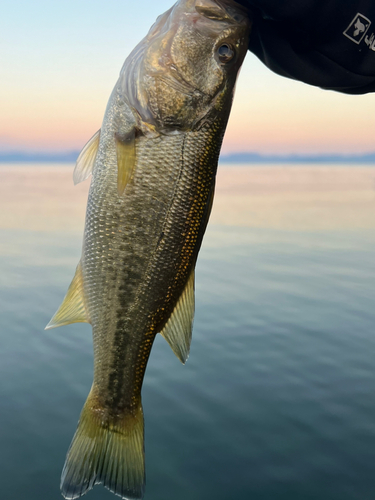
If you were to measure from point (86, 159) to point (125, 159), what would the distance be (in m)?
0.35

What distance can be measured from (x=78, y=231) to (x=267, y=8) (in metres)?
19.7

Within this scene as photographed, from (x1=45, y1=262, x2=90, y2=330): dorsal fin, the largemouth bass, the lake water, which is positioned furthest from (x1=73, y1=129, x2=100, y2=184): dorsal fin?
the lake water

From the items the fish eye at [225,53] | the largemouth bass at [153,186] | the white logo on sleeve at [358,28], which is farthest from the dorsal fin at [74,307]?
the white logo on sleeve at [358,28]

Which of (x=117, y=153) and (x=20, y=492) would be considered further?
(x=20, y=492)

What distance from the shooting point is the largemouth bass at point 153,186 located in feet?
7.13

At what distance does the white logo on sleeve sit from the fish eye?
58cm

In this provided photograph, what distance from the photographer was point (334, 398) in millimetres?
6852

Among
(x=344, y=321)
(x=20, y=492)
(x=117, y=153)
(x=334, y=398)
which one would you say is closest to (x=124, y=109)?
(x=117, y=153)

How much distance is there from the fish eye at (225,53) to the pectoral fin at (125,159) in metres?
0.60

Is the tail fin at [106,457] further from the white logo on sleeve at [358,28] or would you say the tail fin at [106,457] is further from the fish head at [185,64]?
the white logo on sleeve at [358,28]

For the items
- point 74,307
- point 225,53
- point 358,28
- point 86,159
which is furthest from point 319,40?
point 74,307

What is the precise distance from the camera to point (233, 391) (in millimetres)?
7078

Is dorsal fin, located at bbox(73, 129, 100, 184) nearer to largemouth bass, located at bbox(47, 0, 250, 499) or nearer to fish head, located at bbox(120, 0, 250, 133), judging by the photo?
largemouth bass, located at bbox(47, 0, 250, 499)

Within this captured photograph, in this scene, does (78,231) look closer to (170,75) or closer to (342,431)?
(342,431)
